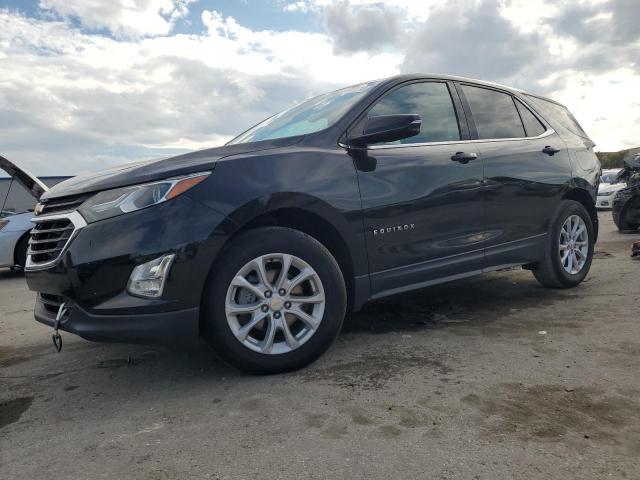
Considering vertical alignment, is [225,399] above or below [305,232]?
below

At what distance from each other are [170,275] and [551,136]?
3.72 m

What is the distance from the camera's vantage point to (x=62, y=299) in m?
2.92

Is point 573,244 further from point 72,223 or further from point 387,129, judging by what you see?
point 72,223

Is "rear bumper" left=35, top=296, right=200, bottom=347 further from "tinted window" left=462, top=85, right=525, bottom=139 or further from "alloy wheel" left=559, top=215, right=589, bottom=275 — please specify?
"alloy wheel" left=559, top=215, right=589, bottom=275

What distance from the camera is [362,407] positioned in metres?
2.55

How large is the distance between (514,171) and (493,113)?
1.75 ft

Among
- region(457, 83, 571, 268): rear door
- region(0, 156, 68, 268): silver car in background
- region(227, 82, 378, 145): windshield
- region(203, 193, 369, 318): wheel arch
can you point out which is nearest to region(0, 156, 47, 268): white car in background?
region(0, 156, 68, 268): silver car in background

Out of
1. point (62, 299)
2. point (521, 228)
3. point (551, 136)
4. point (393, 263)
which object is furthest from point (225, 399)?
point (551, 136)

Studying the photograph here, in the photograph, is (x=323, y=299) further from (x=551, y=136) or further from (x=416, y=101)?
(x=551, y=136)

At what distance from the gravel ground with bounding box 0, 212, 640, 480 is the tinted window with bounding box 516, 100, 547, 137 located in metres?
1.59

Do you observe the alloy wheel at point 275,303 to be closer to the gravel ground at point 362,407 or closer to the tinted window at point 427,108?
the gravel ground at point 362,407

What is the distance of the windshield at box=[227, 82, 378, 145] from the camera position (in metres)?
3.61

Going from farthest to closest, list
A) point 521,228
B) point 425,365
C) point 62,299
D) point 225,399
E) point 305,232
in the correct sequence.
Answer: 1. point 521,228
2. point 305,232
3. point 425,365
4. point 62,299
5. point 225,399

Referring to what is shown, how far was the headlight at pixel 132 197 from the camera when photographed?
2809mm
